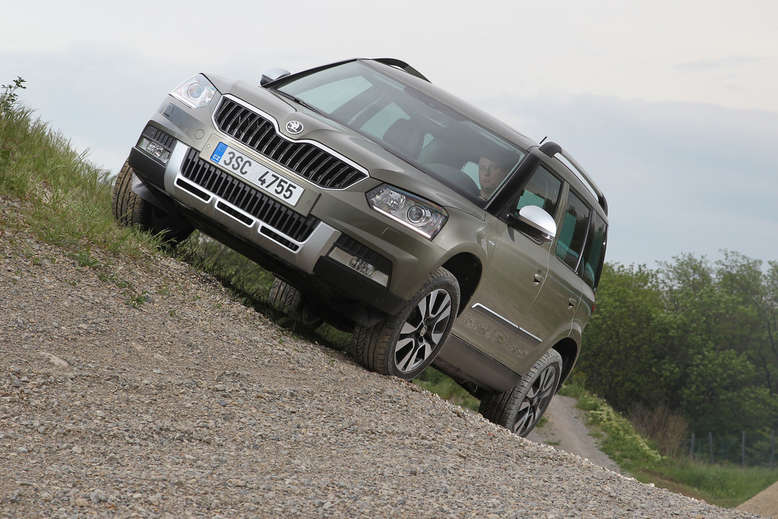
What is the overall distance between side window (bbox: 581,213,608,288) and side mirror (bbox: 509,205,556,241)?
5.73ft

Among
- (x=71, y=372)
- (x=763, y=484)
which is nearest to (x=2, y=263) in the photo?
(x=71, y=372)

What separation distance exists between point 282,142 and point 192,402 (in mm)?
Result: 2112

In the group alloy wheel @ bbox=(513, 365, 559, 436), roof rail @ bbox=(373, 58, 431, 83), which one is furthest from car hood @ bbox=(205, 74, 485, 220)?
alloy wheel @ bbox=(513, 365, 559, 436)

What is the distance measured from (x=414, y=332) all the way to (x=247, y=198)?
150cm

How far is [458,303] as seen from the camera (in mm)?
7051

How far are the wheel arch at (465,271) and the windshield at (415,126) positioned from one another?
16.9 inches

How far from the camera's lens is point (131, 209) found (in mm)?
8008

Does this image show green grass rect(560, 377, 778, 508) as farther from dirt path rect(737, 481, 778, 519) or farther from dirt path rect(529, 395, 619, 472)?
dirt path rect(737, 481, 778, 519)

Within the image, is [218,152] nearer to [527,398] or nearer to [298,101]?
[298,101]

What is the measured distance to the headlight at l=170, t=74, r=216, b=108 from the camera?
23.6 feet

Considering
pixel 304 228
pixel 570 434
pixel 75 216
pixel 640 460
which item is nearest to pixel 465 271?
pixel 304 228

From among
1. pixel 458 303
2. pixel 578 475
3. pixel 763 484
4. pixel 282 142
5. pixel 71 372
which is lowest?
pixel 763 484

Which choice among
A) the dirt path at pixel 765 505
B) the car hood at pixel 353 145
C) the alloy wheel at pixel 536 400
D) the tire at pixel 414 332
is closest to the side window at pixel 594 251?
the alloy wheel at pixel 536 400

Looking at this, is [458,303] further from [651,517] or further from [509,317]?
[651,517]
